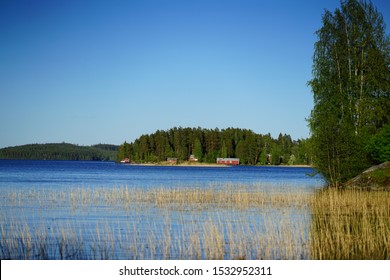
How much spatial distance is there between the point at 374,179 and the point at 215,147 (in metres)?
112

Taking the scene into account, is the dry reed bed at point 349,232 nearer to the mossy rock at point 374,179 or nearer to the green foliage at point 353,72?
the mossy rock at point 374,179

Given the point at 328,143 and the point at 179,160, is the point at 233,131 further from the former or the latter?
the point at 328,143

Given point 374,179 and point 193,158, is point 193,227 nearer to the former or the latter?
point 374,179

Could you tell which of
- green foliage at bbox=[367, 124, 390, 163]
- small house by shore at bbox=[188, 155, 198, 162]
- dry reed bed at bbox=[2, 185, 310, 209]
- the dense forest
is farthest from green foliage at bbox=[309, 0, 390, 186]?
small house by shore at bbox=[188, 155, 198, 162]

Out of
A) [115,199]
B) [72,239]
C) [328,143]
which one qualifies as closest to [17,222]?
[72,239]

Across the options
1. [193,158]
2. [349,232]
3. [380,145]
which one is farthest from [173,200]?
[193,158]

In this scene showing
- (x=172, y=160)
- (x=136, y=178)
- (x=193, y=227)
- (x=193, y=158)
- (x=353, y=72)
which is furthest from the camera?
(x=193, y=158)

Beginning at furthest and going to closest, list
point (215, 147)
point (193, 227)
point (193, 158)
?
point (215, 147) < point (193, 158) < point (193, 227)

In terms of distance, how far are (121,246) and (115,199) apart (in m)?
12.2

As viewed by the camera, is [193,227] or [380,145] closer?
[193,227]

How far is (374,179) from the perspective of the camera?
28.2 meters

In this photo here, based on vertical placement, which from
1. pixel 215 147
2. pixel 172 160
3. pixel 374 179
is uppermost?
pixel 215 147

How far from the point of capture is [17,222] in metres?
18.0

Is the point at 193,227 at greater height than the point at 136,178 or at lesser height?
lesser
